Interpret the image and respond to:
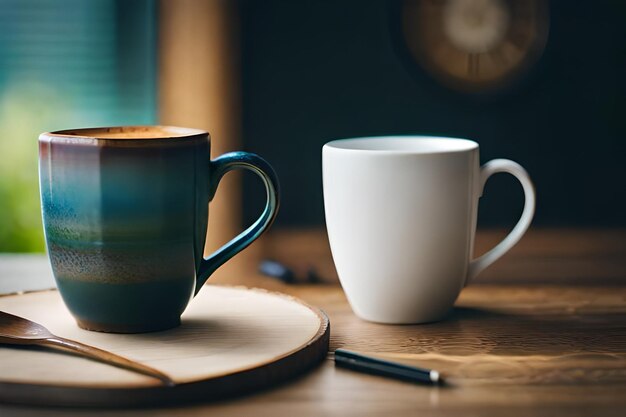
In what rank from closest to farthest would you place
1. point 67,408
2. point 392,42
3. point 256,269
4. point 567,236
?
point 67,408 → point 256,269 → point 567,236 → point 392,42

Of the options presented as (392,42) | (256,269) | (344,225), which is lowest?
(256,269)

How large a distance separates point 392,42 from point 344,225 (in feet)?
7.15

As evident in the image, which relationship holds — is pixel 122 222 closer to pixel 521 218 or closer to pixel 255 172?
pixel 255 172

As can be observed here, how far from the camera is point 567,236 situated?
2592mm

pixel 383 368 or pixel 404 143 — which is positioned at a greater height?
pixel 404 143

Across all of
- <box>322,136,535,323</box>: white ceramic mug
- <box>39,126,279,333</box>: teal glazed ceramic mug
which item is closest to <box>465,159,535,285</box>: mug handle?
<box>322,136,535,323</box>: white ceramic mug

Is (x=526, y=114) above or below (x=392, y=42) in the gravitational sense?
below

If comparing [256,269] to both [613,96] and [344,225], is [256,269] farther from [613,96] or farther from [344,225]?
[613,96]

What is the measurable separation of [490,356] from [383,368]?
108 mm

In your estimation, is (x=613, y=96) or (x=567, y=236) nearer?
(x=567, y=236)

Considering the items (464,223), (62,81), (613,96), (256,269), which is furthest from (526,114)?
(464,223)

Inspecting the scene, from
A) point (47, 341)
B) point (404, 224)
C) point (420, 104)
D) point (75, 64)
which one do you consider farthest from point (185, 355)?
point (75, 64)

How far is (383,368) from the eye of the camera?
25.8 inches

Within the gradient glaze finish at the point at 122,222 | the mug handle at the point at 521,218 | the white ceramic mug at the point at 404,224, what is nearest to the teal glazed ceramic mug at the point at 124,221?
the gradient glaze finish at the point at 122,222
